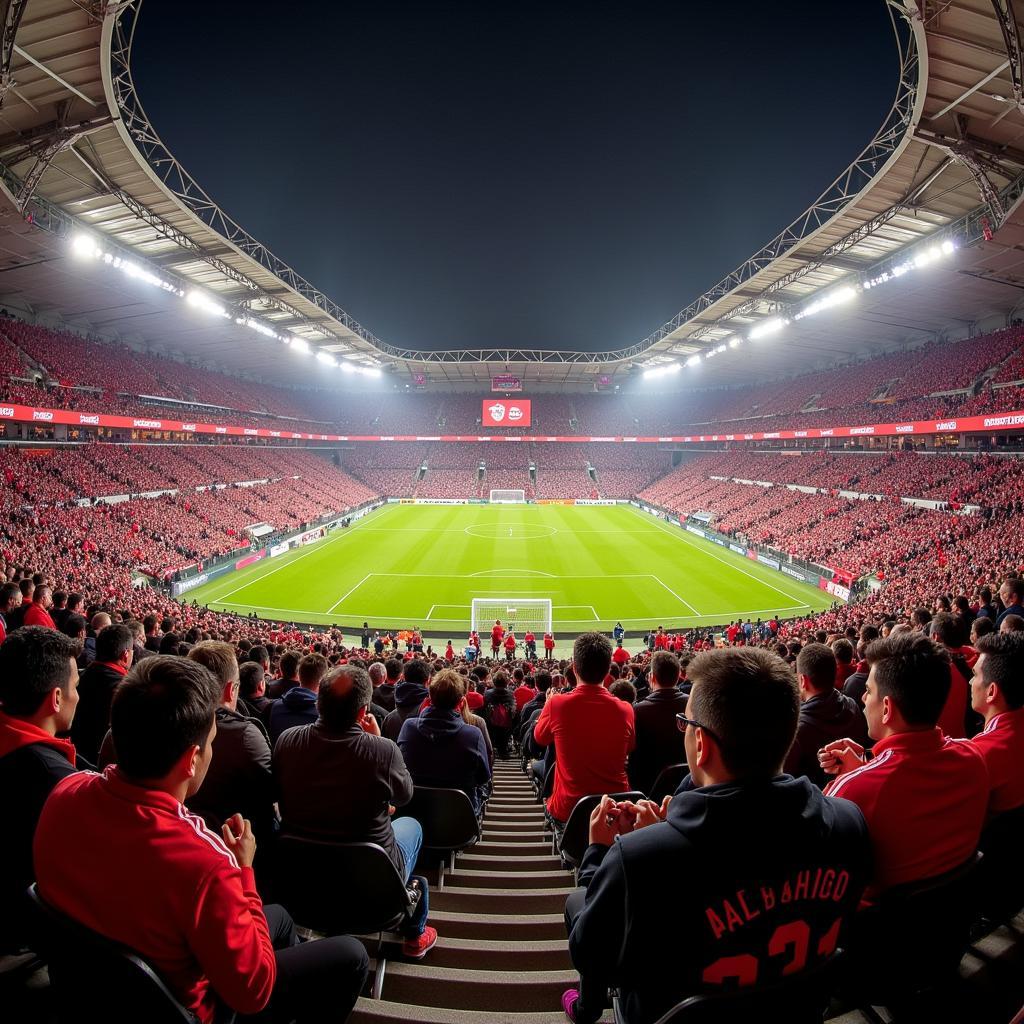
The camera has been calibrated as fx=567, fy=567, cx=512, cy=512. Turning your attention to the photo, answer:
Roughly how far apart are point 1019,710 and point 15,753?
16.3 ft

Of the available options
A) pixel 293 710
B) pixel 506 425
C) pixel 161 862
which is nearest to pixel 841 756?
pixel 161 862

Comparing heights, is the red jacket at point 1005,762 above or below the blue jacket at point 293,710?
above

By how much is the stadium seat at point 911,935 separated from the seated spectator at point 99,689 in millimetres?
5130

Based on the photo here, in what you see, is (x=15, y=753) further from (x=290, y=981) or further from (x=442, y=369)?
(x=442, y=369)

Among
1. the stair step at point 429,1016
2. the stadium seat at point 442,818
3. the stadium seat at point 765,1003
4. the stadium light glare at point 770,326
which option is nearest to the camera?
the stadium seat at point 765,1003

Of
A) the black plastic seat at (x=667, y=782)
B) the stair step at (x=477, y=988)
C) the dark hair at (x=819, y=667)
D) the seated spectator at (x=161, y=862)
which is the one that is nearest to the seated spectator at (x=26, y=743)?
the seated spectator at (x=161, y=862)

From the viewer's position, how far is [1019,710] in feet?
9.95

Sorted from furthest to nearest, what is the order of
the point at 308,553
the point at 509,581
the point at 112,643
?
the point at 308,553 → the point at 509,581 → the point at 112,643

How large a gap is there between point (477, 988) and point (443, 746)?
1609 mm

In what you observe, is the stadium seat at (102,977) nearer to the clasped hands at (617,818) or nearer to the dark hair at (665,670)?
the clasped hands at (617,818)

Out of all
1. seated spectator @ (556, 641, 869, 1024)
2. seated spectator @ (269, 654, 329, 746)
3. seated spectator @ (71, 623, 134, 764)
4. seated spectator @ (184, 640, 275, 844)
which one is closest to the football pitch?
seated spectator @ (71, 623, 134, 764)

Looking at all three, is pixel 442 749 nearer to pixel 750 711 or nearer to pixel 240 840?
pixel 240 840

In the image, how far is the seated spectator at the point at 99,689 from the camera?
4.75 m

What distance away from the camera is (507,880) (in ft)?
15.1
